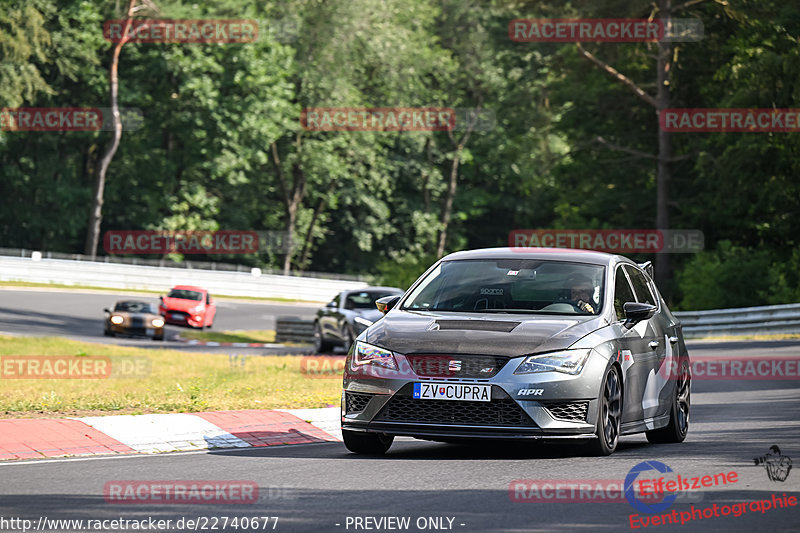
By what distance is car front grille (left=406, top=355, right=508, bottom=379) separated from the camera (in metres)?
9.73

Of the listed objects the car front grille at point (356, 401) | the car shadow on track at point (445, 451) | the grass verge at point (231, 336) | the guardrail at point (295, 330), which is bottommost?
the grass verge at point (231, 336)

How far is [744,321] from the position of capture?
35.7 m

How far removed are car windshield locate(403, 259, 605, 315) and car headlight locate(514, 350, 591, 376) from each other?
0.82 metres

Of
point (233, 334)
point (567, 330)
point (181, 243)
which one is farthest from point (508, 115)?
point (567, 330)

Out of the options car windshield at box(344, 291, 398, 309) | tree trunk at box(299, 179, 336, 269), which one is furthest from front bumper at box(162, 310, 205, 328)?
tree trunk at box(299, 179, 336, 269)

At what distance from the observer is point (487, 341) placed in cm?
985

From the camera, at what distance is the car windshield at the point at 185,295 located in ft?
146

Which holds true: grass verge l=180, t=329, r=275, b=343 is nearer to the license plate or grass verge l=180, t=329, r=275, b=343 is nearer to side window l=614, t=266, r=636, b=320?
side window l=614, t=266, r=636, b=320

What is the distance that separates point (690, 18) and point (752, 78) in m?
8.13

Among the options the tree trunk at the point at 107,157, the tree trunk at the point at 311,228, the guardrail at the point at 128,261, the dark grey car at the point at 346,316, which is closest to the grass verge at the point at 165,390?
the dark grey car at the point at 346,316

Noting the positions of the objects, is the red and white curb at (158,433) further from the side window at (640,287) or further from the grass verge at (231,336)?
the grass verge at (231,336)

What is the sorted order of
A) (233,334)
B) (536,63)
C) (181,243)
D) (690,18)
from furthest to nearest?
(181,243) → (536,63) → (690,18) → (233,334)

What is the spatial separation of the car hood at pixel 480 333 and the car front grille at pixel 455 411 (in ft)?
1.12

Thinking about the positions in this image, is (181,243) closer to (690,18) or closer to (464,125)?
(464,125)
